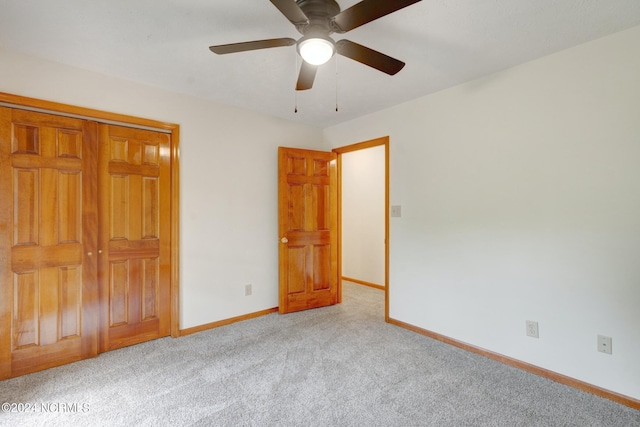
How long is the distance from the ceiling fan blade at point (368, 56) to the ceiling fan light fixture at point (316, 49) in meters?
0.08

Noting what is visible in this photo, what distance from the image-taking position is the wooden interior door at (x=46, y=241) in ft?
7.45

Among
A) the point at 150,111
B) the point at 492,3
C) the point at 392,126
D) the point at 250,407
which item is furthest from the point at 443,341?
the point at 150,111

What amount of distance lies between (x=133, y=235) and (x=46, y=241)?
61cm

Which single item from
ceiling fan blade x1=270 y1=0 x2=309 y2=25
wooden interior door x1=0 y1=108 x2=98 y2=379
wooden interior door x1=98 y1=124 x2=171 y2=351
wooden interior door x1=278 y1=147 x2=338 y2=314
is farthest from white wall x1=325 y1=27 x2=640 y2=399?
wooden interior door x1=0 y1=108 x2=98 y2=379

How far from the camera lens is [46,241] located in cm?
241

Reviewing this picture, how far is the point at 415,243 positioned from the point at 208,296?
2307 mm

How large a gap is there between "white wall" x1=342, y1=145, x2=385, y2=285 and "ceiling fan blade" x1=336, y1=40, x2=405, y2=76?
10.1ft

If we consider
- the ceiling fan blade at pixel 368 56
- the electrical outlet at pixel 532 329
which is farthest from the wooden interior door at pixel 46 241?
the electrical outlet at pixel 532 329

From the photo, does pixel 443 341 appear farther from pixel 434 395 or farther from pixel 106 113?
pixel 106 113

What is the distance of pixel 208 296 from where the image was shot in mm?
3234

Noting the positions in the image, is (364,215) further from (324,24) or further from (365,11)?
(365,11)

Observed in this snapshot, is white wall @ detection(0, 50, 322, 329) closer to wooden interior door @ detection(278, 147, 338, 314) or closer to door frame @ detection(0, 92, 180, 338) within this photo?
door frame @ detection(0, 92, 180, 338)

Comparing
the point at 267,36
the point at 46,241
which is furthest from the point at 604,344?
the point at 46,241

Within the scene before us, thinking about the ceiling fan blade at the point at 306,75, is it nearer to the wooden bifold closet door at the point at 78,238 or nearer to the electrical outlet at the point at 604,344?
the wooden bifold closet door at the point at 78,238
